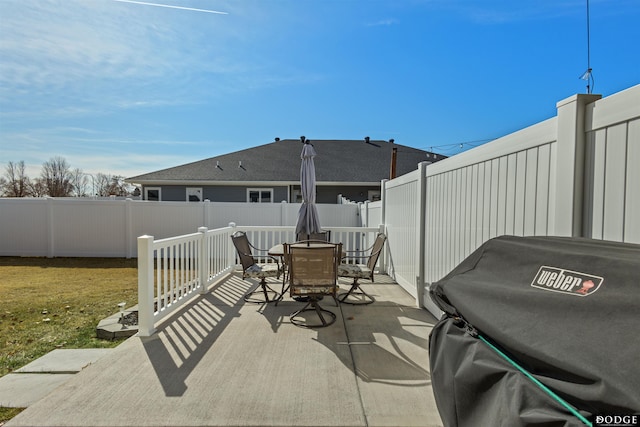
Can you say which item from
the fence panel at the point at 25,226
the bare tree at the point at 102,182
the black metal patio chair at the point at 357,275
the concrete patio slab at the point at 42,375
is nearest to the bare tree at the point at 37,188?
the bare tree at the point at 102,182

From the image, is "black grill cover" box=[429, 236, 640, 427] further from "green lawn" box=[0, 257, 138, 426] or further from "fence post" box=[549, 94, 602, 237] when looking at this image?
"green lawn" box=[0, 257, 138, 426]

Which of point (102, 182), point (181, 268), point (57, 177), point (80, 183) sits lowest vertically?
point (181, 268)

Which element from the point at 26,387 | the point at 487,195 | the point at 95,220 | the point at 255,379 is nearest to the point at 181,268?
the point at 26,387

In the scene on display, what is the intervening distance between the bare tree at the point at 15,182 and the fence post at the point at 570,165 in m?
36.4

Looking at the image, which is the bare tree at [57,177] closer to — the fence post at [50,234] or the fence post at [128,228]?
the fence post at [50,234]

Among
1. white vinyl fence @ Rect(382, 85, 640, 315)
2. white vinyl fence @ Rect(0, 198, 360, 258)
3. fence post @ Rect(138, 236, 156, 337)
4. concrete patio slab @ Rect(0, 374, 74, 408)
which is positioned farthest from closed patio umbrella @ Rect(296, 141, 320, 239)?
concrete patio slab @ Rect(0, 374, 74, 408)

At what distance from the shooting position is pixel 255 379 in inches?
108

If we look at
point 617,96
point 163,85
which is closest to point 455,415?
point 617,96

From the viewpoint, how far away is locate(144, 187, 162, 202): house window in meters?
15.2

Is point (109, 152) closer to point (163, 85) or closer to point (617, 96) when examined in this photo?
point (163, 85)

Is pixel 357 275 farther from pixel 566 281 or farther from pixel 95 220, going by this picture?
pixel 95 220

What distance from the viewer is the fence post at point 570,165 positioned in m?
1.92

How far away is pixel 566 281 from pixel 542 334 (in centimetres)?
24

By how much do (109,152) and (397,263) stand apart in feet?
80.7
